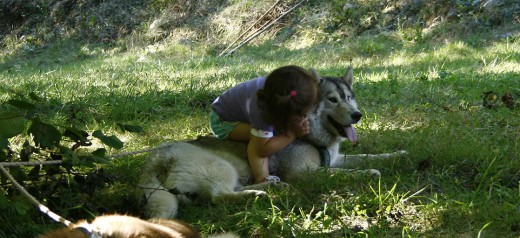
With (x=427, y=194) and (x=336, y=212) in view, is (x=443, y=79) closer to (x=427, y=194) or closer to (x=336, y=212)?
(x=427, y=194)

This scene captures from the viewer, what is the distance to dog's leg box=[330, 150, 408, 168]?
14.6 feet

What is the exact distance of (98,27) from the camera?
19219mm

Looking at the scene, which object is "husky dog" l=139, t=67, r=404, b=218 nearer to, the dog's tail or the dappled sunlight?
the dog's tail

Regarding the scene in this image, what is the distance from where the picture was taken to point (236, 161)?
438 cm

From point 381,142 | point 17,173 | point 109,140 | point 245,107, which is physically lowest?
point 381,142

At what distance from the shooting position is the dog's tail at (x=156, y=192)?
359 cm

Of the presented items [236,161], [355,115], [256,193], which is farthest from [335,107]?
[256,193]

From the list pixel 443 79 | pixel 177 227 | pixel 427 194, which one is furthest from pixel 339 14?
pixel 177 227

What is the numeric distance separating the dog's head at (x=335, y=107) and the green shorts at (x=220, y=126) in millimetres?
696

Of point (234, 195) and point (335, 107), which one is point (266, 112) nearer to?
point (234, 195)

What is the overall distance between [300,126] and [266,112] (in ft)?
1.07

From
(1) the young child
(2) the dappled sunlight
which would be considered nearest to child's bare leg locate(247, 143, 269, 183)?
(1) the young child

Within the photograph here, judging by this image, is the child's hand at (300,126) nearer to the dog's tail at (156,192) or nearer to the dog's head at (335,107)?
the dog's head at (335,107)

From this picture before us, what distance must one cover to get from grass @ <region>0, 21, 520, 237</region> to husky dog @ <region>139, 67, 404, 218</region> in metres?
0.15
